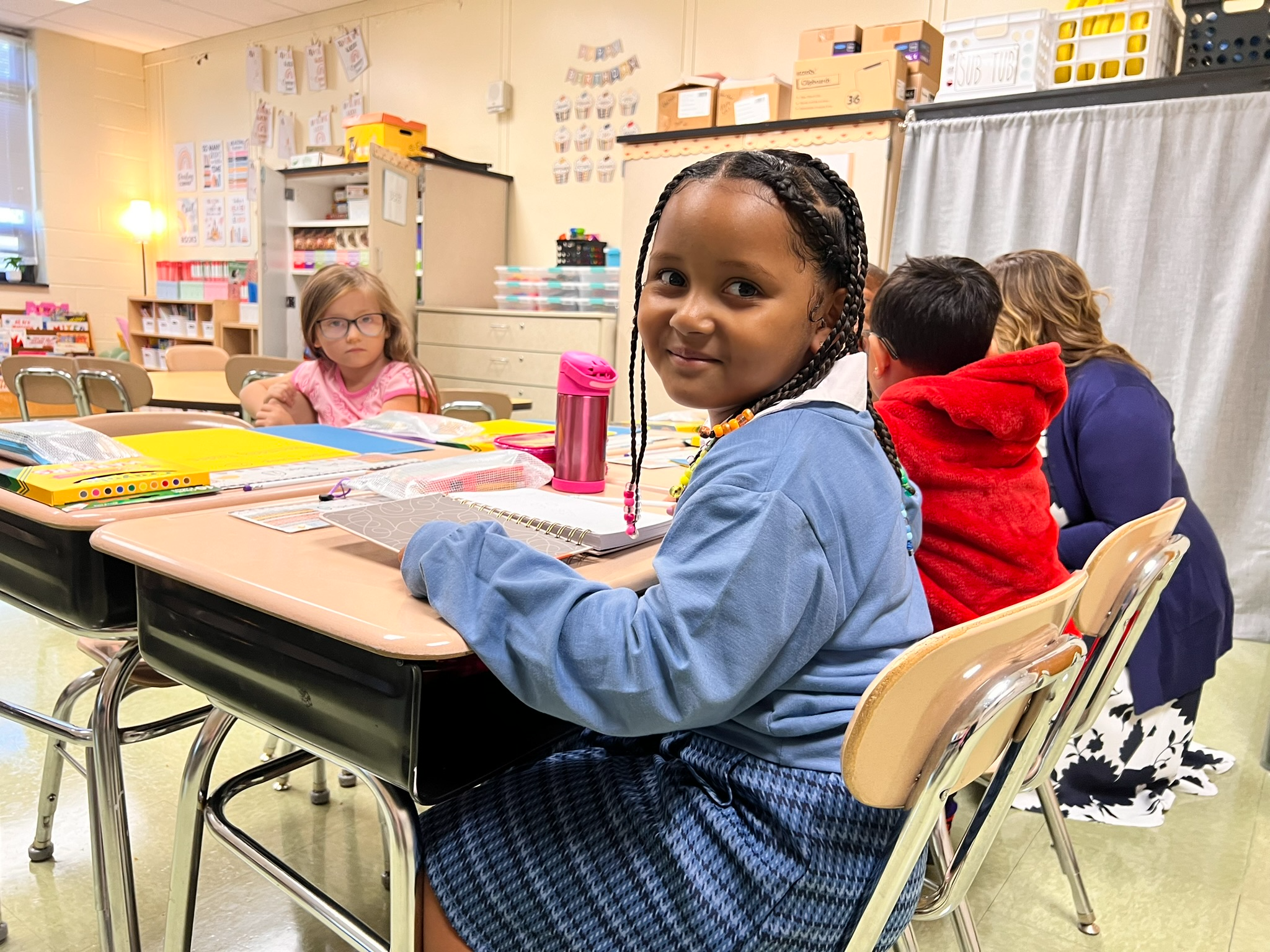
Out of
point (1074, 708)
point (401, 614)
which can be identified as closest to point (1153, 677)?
point (1074, 708)

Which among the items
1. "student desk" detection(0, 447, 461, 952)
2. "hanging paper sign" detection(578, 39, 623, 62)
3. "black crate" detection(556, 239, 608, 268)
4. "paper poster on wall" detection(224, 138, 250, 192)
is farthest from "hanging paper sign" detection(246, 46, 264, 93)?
"student desk" detection(0, 447, 461, 952)

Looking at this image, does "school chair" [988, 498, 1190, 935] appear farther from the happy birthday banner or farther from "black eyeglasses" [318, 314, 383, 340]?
the happy birthday banner

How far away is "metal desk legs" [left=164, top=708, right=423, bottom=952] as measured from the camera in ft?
2.64

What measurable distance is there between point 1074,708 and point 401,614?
87cm

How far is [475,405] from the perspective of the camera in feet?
9.00

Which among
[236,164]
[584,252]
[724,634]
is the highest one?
[236,164]

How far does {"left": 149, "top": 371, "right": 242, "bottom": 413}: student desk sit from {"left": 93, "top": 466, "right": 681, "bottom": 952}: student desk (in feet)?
7.30

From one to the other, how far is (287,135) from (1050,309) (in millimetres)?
6337

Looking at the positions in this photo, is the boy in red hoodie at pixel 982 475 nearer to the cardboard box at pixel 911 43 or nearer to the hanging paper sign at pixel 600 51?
the cardboard box at pixel 911 43

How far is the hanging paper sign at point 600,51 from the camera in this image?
197 inches

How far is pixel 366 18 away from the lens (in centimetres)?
603

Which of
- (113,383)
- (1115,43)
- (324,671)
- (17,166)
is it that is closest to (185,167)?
(17,166)

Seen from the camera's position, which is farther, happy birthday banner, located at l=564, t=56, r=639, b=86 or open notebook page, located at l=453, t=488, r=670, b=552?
happy birthday banner, located at l=564, t=56, r=639, b=86

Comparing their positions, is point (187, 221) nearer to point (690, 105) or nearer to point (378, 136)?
point (378, 136)
